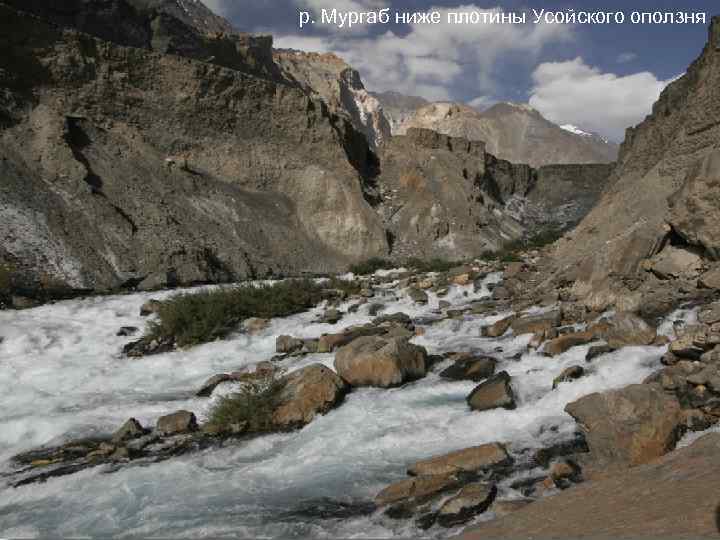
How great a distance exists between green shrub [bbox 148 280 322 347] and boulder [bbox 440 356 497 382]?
6.51 meters

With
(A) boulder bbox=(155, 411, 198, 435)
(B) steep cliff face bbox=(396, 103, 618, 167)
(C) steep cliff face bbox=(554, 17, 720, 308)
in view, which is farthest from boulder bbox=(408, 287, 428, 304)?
(B) steep cliff face bbox=(396, 103, 618, 167)

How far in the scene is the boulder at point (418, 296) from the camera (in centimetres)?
1546

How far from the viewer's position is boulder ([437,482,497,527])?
178 inches

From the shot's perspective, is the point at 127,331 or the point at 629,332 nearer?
the point at 629,332

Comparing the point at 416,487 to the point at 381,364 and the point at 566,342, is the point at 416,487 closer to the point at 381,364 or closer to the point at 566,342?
the point at 381,364

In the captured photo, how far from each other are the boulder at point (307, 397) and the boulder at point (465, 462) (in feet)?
7.33

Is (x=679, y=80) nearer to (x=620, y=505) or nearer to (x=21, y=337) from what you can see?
(x=620, y=505)

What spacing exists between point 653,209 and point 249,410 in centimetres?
1050

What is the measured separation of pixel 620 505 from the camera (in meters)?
3.68

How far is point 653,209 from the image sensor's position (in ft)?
41.5

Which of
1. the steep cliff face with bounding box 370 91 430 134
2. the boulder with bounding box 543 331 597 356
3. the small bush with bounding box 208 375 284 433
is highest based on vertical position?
the steep cliff face with bounding box 370 91 430 134

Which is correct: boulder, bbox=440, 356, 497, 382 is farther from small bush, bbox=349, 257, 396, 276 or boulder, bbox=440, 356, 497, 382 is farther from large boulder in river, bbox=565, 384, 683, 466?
small bush, bbox=349, 257, 396, 276

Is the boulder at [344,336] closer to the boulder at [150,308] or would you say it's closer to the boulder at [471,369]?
the boulder at [471,369]

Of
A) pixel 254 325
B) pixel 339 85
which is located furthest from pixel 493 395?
pixel 339 85
